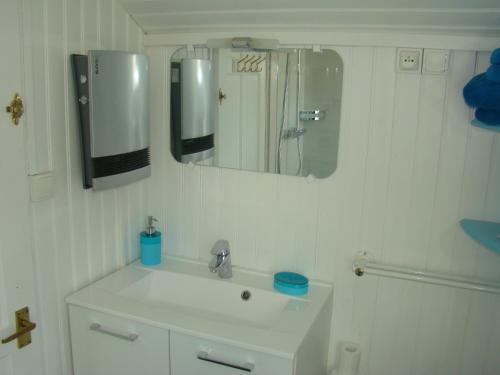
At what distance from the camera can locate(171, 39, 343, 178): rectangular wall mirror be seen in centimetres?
159

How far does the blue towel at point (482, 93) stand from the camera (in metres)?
1.25

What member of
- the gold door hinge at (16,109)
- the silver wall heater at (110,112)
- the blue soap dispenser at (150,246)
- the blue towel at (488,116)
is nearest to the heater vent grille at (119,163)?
the silver wall heater at (110,112)

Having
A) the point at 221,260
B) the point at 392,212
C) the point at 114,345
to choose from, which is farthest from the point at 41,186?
the point at 392,212

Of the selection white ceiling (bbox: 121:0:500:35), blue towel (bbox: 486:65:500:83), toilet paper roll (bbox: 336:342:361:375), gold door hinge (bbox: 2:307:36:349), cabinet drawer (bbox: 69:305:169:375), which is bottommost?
toilet paper roll (bbox: 336:342:361:375)

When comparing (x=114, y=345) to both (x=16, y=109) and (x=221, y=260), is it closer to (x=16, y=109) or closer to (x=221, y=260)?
(x=221, y=260)

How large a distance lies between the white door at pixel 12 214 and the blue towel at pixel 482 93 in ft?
4.20

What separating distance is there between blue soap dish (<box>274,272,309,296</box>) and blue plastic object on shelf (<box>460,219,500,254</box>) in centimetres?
55

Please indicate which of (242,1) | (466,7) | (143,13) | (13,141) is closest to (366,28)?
(466,7)

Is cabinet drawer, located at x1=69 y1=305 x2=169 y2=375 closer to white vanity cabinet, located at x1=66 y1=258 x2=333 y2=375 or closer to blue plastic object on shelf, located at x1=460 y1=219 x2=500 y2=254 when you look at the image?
white vanity cabinet, located at x1=66 y1=258 x2=333 y2=375

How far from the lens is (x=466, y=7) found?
1.28 metres

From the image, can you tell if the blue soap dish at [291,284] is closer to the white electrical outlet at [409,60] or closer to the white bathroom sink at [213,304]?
the white bathroom sink at [213,304]

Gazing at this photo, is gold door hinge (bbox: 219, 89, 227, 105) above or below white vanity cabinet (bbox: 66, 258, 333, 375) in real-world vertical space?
above

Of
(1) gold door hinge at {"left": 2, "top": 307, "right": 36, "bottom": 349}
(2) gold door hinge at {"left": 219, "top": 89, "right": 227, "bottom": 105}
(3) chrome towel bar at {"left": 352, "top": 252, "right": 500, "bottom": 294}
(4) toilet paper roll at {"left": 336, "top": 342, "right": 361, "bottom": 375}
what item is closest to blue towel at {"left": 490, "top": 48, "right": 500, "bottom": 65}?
(3) chrome towel bar at {"left": 352, "top": 252, "right": 500, "bottom": 294}

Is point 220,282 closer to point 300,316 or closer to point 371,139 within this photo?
point 300,316
